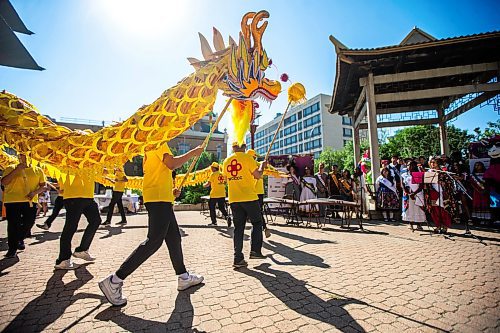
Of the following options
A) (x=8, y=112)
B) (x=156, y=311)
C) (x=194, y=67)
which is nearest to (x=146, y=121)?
(x=194, y=67)

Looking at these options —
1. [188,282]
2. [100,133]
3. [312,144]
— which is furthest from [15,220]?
[312,144]

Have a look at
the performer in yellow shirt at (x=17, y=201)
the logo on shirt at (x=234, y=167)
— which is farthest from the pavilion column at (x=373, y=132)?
the performer in yellow shirt at (x=17, y=201)

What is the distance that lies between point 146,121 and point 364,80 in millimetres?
9474

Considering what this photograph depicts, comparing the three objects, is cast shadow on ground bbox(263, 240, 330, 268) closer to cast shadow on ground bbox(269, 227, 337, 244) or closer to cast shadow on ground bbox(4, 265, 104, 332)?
cast shadow on ground bbox(269, 227, 337, 244)

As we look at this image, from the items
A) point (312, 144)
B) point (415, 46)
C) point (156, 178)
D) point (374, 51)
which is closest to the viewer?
point (156, 178)

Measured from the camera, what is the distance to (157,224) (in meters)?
2.99

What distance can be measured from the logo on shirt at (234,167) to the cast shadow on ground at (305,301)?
1.58 meters

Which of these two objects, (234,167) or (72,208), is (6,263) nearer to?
(72,208)

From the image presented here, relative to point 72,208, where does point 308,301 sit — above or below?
below

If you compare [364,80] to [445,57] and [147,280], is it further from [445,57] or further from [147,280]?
[147,280]

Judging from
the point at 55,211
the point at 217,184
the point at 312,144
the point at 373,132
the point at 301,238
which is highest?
the point at 312,144

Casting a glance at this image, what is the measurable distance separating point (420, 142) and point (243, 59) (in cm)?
3919

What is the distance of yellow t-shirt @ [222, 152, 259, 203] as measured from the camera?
4.36 meters

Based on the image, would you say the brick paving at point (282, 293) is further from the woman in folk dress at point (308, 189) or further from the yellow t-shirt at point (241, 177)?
the woman in folk dress at point (308, 189)
